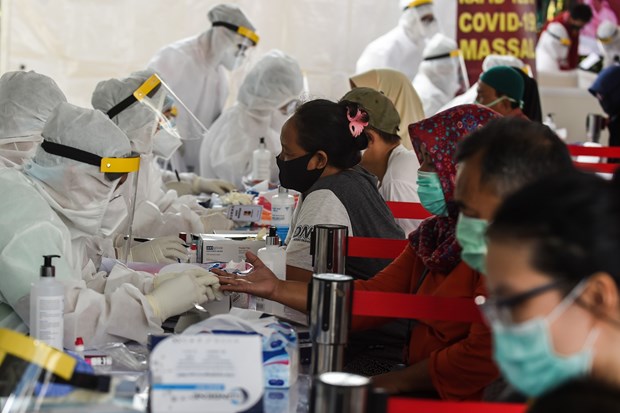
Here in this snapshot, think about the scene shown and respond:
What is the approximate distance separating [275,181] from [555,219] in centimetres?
468

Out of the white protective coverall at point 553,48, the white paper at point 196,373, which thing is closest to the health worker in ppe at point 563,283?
the white paper at point 196,373

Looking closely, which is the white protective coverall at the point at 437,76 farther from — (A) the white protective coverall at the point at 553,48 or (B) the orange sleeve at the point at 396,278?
(B) the orange sleeve at the point at 396,278

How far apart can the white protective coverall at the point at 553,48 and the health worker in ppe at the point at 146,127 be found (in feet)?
28.5

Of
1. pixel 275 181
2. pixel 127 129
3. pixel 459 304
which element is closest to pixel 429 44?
pixel 275 181

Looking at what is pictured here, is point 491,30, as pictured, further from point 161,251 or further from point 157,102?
point 161,251

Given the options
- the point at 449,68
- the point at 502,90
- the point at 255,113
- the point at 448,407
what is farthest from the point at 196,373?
the point at 449,68

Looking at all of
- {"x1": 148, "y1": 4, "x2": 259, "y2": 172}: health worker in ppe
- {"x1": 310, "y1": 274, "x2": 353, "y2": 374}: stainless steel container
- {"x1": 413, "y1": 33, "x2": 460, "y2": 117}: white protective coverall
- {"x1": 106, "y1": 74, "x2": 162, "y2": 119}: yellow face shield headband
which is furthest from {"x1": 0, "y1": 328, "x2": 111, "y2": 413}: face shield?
{"x1": 413, "y1": 33, "x2": 460, "y2": 117}: white protective coverall

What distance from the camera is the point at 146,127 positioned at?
4.16 m

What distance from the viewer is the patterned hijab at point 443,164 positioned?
7.94 ft

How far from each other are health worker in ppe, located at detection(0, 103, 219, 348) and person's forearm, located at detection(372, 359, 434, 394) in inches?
24.1

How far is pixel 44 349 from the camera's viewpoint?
170 centimetres

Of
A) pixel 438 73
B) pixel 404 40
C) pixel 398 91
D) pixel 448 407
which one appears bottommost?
pixel 448 407

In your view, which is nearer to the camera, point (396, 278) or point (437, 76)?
point (396, 278)

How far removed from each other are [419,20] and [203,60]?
2.22 m
